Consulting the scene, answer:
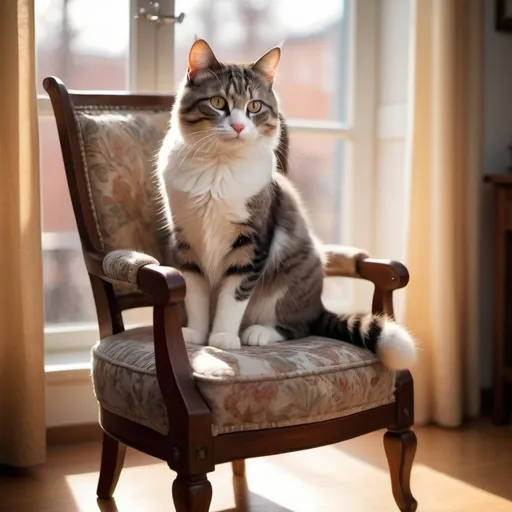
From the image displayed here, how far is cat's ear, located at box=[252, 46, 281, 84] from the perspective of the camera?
1.86 meters

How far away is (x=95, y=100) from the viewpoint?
210cm

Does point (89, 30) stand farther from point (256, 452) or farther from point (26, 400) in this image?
point (256, 452)

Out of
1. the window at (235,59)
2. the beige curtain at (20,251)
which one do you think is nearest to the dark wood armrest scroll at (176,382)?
the beige curtain at (20,251)

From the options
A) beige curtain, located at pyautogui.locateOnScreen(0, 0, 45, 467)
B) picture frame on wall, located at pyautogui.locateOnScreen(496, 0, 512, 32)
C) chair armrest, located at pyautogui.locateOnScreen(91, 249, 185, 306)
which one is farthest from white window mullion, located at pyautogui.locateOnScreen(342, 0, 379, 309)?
chair armrest, located at pyautogui.locateOnScreen(91, 249, 185, 306)

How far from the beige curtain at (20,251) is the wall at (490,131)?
1572 mm

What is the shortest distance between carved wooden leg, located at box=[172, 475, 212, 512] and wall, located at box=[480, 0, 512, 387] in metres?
1.76

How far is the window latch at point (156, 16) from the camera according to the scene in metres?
2.57

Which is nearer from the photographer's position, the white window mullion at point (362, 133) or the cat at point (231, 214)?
the cat at point (231, 214)

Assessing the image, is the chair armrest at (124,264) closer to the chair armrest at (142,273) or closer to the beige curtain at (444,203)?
the chair armrest at (142,273)

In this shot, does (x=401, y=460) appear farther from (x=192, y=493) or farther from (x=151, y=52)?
(x=151, y=52)

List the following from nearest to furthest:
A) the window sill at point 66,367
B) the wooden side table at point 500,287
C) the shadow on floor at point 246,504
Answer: the shadow on floor at point 246,504 → the window sill at point 66,367 → the wooden side table at point 500,287

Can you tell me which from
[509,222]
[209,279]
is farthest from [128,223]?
[509,222]

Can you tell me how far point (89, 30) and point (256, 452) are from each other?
1.51 m

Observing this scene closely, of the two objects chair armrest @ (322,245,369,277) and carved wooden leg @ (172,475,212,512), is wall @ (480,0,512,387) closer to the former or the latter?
chair armrest @ (322,245,369,277)
